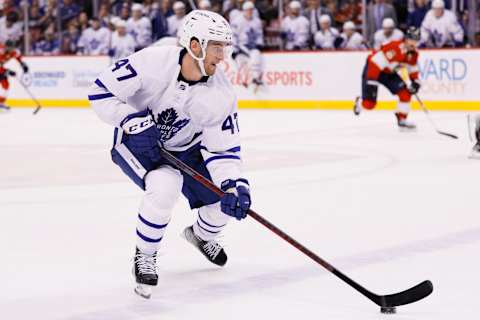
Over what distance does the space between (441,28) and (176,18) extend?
161 inches

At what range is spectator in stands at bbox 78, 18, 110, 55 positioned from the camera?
16.2 m

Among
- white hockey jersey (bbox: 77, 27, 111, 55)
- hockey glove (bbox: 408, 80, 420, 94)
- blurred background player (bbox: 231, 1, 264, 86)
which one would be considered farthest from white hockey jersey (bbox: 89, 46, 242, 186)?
white hockey jersey (bbox: 77, 27, 111, 55)

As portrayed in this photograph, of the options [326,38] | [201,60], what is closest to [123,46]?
[326,38]

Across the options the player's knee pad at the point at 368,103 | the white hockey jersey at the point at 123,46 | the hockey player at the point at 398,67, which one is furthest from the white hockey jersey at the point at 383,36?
the white hockey jersey at the point at 123,46

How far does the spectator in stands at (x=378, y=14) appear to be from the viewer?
13438 millimetres

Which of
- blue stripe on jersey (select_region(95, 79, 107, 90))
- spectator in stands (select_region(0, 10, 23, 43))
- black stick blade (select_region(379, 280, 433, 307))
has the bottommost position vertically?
spectator in stands (select_region(0, 10, 23, 43))

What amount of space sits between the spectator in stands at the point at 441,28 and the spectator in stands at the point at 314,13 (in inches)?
61.2

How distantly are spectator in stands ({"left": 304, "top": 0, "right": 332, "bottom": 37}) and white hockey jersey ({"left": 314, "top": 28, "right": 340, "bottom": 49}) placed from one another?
10cm

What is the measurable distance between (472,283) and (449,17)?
9.78 meters

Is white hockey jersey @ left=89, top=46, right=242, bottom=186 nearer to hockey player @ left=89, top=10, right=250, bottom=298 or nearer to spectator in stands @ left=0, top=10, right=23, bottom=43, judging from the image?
hockey player @ left=89, top=10, right=250, bottom=298

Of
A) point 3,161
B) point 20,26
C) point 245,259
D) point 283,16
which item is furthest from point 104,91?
point 20,26

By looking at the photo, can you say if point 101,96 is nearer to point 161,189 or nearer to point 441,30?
point 161,189

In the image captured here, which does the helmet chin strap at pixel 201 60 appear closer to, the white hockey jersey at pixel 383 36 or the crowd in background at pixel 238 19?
the crowd in background at pixel 238 19

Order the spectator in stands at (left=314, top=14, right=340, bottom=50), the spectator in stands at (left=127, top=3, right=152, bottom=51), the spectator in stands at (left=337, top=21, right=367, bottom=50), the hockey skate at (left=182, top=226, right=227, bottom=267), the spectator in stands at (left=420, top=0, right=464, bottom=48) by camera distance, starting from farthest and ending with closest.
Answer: the spectator in stands at (left=127, top=3, right=152, bottom=51), the spectator in stands at (left=314, top=14, right=340, bottom=50), the spectator in stands at (left=337, top=21, right=367, bottom=50), the spectator in stands at (left=420, top=0, right=464, bottom=48), the hockey skate at (left=182, top=226, right=227, bottom=267)
